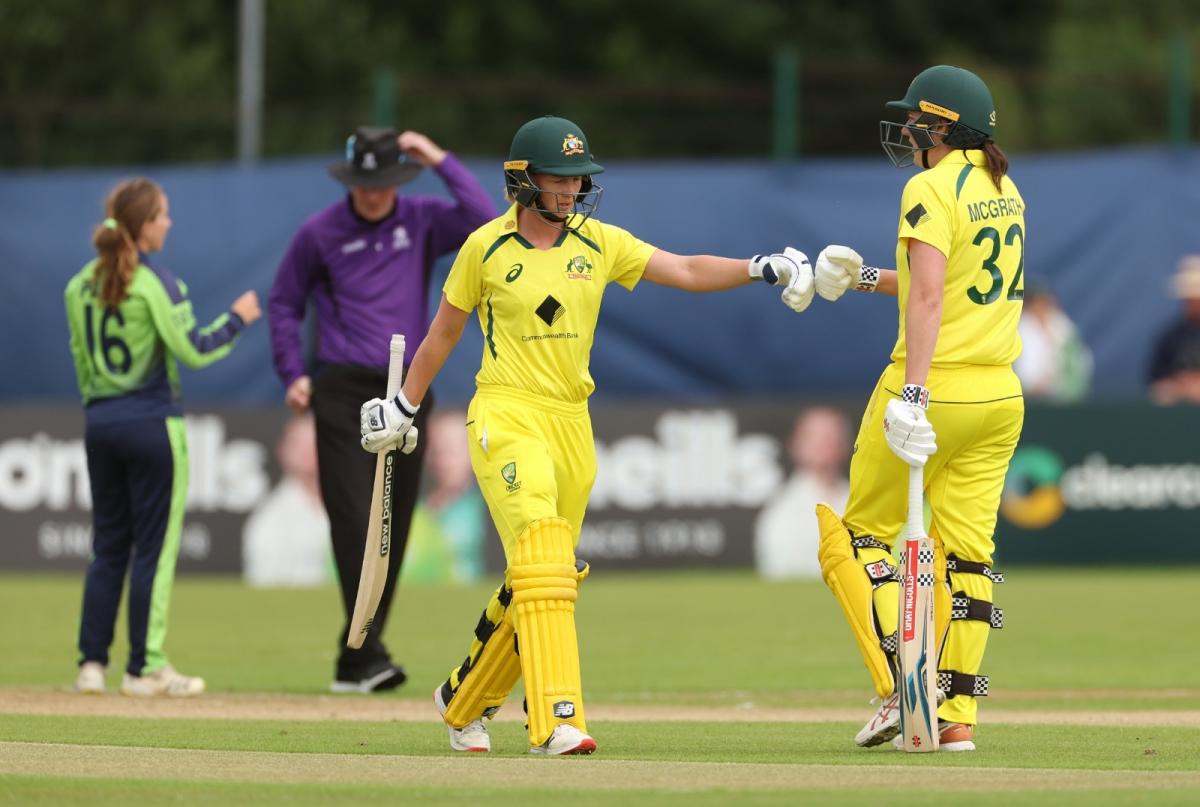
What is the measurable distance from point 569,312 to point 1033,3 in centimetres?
3125

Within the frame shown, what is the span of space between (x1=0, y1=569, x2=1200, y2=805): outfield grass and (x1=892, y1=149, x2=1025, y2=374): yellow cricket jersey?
1462 mm

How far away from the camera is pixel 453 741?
812 centimetres

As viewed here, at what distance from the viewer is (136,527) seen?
35.0 ft

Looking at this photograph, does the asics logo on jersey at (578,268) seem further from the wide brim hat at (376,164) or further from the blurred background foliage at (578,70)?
the blurred background foliage at (578,70)

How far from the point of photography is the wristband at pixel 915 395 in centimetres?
770

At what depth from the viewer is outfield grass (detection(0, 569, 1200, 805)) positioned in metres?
6.86

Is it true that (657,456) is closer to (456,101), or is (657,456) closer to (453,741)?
(456,101)

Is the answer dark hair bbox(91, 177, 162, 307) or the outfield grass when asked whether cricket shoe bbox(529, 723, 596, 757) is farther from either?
dark hair bbox(91, 177, 162, 307)

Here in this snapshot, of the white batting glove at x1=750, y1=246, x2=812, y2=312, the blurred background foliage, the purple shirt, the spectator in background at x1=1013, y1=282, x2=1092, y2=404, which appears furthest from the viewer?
the blurred background foliage

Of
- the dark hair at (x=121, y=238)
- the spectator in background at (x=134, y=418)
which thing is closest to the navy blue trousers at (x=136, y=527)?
the spectator in background at (x=134, y=418)

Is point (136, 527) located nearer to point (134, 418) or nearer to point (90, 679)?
point (134, 418)

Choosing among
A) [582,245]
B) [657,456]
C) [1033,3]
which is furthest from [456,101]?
[1033,3]

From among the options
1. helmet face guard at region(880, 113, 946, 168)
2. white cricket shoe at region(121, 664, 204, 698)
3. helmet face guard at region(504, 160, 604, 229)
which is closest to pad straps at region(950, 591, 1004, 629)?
helmet face guard at region(880, 113, 946, 168)

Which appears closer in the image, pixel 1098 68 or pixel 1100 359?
pixel 1100 359
